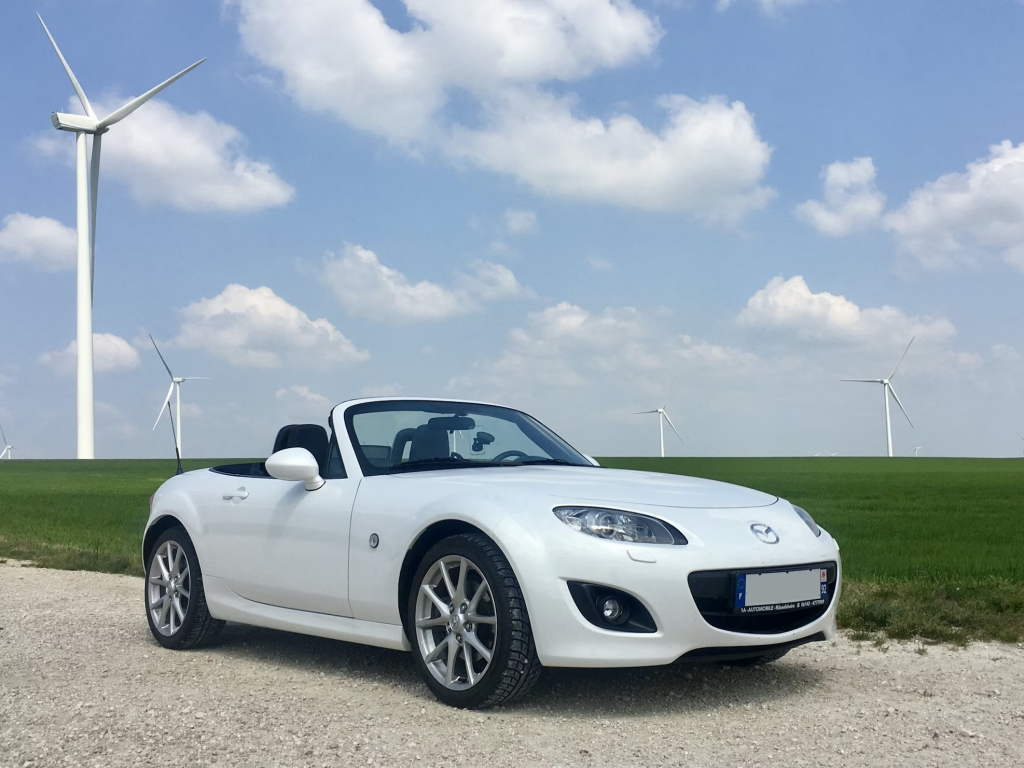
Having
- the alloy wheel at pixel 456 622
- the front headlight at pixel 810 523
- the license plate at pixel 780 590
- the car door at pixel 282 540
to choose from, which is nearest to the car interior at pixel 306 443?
the car door at pixel 282 540

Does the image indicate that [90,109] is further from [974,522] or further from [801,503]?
[974,522]

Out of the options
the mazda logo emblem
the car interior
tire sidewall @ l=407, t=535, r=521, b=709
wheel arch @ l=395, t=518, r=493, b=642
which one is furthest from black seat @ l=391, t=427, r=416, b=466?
the mazda logo emblem

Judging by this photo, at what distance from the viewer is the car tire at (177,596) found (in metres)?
6.71

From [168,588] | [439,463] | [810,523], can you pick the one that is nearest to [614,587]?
[810,523]

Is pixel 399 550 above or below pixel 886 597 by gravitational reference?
above

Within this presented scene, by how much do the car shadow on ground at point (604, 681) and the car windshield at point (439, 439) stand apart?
1117mm

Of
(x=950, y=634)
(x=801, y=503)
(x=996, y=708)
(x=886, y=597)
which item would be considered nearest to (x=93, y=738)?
(x=996, y=708)

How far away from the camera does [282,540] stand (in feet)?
19.9

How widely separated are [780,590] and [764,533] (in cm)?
26

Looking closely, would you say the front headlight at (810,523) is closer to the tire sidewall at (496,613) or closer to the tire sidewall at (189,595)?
the tire sidewall at (496,613)

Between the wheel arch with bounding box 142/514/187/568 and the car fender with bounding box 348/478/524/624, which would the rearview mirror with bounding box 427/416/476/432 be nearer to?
the car fender with bounding box 348/478/524/624

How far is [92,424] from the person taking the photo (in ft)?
171

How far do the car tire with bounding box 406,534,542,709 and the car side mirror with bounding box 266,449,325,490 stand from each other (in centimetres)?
92

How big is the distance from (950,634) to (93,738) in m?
5.00
